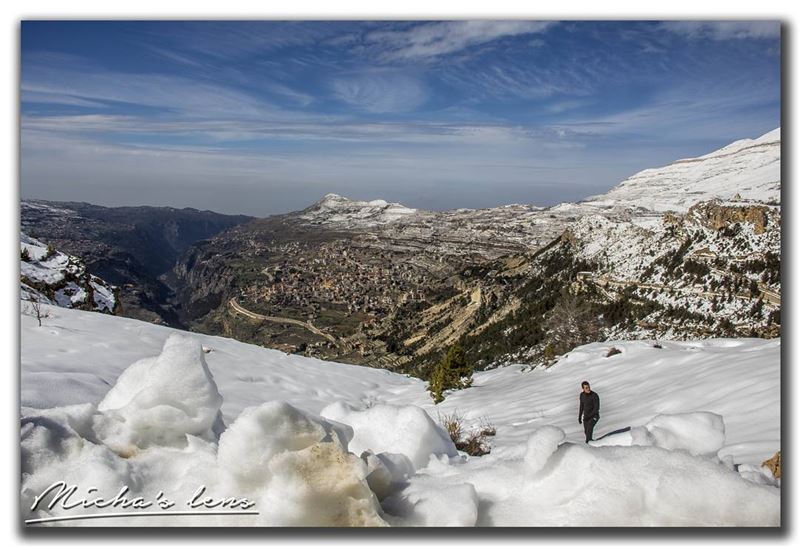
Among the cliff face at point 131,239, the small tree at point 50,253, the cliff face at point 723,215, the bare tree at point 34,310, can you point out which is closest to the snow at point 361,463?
the bare tree at point 34,310

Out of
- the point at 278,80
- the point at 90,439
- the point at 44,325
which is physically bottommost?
the point at 90,439

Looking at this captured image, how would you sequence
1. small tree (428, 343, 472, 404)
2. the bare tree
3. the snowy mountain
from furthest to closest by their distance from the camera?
small tree (428, 343, 472, 404) → the snowy mountain → the bare tree

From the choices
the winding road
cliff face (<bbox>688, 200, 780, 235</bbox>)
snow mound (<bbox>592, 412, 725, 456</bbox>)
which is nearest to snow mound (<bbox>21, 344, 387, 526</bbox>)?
snow mound (<bbox>592, 412, 725, 456</bbox>)

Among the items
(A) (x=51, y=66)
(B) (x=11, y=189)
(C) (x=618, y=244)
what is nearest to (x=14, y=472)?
(B) (x=11, y=189)

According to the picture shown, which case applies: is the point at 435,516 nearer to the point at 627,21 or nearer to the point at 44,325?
the point at 627,21

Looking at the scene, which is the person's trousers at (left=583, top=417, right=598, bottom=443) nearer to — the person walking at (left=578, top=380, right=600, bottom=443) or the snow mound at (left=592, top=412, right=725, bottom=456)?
the person walking at (left=578, top=380, right=600, bottom=443)

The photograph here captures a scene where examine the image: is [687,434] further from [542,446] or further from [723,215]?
[723,215]

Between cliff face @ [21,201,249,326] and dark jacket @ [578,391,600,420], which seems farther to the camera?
cliff face @ [21,201,249,326]

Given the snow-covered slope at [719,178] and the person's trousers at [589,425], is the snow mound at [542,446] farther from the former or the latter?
the snow-covered slope at [719,178]

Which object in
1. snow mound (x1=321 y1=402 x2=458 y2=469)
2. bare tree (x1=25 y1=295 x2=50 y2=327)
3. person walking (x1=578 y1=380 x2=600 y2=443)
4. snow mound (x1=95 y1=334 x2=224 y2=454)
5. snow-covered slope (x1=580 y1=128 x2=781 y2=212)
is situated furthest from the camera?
bare tree (x1=25 y1=295 x2=50 y2=327)
